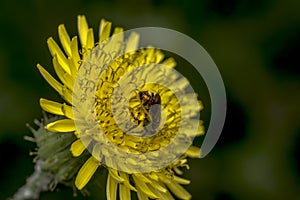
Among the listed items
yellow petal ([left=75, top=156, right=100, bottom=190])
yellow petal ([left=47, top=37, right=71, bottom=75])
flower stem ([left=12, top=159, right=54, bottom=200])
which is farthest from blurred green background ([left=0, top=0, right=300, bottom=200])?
yellow petal ([left=75, top=156, right=100, bottom=190])

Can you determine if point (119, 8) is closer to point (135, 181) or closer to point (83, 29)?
point (83, 29)

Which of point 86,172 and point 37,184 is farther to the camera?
point 37,184

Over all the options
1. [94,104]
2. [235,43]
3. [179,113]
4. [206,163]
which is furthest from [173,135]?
[235,43]

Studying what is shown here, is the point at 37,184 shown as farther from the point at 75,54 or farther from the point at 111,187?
the point at 75,54

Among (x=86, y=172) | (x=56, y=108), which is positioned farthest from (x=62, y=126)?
(x=86, y=172)

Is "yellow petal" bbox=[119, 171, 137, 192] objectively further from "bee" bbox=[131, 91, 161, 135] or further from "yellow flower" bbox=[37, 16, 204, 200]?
"bee" bbox=[131, 91, 161, 135]

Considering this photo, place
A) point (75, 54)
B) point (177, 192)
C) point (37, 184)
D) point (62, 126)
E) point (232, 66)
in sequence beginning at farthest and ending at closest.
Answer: point (232, 66)
point (177, 192)
point (37, 184)
point (75, 54)
point (62, 126)

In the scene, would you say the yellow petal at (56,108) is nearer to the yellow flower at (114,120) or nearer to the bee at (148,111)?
the yellow flower at (114,120)

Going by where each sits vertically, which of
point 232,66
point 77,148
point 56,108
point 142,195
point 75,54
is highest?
point 232,66
